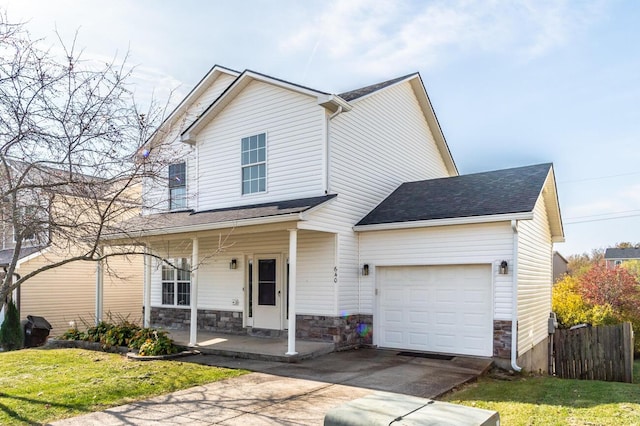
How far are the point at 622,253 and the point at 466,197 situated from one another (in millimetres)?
51997

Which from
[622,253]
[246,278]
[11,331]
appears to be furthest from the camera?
[622,253]

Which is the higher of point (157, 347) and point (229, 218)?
point (229, 218)

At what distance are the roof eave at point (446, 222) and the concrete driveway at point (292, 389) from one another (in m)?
2.85

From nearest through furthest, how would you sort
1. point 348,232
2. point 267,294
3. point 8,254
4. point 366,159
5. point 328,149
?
point 328,149 → point 348,232 → point 267,294 → point 366,159 → point 8,254

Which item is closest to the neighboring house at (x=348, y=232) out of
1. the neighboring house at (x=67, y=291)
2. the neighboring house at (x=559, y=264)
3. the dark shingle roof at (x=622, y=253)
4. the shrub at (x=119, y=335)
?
the shrub at (x=119, y=335)

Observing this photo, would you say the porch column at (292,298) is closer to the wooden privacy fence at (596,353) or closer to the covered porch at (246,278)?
the covered porch at (246,278)

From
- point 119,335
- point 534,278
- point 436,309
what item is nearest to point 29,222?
point 119,335

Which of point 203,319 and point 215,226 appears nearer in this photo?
point 215,226

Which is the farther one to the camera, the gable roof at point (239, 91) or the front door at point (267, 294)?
the front door at point (267, 294)

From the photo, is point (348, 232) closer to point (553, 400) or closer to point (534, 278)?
point (534, 278)

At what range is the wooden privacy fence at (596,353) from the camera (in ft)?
33.7

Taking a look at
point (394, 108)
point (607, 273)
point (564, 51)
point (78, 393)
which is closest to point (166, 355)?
point (78, 393)

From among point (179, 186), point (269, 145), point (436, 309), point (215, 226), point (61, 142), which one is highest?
point (269, 145)

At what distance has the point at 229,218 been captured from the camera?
1064cm
